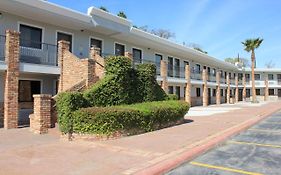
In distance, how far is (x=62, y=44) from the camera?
54.1 feet

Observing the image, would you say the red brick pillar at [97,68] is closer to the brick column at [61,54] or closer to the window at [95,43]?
the brick column at [61,54]

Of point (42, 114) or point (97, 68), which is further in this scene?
point (97, 68)

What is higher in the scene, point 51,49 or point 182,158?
point 51,49

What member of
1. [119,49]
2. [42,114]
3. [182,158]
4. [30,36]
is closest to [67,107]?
[42,114]

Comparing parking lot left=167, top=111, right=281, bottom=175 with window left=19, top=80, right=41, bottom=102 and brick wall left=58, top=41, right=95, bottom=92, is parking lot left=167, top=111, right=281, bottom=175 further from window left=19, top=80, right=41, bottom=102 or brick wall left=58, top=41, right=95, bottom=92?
window left=19, top=80, right=41, bottom=102

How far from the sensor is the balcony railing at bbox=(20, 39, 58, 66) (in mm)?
16281

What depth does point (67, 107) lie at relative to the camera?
10812 millimetres

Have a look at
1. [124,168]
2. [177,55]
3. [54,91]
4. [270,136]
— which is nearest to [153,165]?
[124,168]

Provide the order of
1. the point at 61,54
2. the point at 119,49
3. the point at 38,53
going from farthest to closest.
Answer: the point at 119,49 → the point at 38,53 → the point at 61,54

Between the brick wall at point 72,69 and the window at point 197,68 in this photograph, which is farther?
the window at point 197,68

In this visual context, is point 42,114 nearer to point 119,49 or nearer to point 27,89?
point 27,89

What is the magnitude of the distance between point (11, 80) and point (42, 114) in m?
2.90

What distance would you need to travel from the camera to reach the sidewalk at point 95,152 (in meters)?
6.94

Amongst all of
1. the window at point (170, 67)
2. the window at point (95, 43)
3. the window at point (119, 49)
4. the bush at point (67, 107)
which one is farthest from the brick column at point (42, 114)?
the window at point (170, 67)
